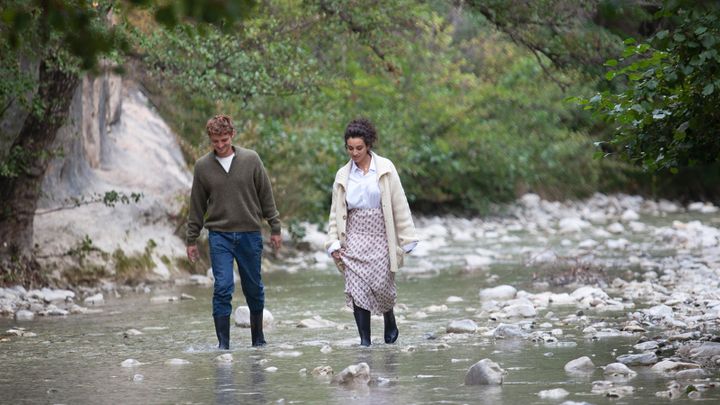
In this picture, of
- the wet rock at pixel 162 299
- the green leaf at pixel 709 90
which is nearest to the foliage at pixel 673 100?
the green leaf at pixel 709 90

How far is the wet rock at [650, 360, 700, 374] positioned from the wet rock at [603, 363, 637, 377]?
20 centimetres

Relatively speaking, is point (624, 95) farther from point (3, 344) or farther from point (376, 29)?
point (376, 29)

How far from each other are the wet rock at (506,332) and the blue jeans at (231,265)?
1949 mm

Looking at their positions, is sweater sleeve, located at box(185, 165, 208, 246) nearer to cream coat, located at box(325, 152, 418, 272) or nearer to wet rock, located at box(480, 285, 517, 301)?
cream coat, located at box(325, 152, 418, 272)

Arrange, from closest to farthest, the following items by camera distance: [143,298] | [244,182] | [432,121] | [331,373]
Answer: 1. [331,373]
2. [244,182]
3. [143,298]
4. [432,121]

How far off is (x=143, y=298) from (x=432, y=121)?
52.6ft

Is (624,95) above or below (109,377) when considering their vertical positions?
above

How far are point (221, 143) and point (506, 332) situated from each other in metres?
2.80

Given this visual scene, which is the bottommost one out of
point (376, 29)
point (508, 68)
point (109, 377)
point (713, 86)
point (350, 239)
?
point (109, 377)

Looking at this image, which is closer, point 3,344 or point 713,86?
point 713,86

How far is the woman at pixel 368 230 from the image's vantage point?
10500 millimetres

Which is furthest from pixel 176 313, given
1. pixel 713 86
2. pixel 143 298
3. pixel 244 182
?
pixel 713 86

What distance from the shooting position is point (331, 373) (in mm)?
8883

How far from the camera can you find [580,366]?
8531mm
